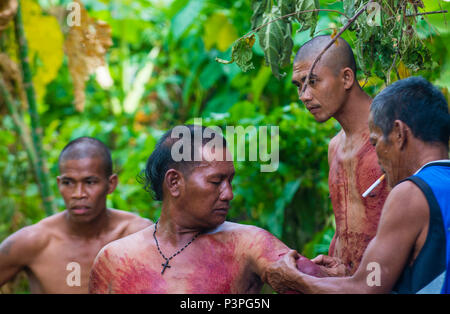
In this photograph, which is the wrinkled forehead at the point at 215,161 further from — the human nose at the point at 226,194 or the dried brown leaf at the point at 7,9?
the dried brown leaf at the point at 7,9

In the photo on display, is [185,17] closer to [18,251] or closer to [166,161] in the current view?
[18,251]

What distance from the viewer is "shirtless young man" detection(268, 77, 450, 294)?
1768 mm

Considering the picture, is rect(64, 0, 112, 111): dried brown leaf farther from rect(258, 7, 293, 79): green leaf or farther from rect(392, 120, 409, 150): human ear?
rect(392, 120, 409, 150): human ear

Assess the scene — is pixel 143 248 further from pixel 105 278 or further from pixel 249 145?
pixel 249 145

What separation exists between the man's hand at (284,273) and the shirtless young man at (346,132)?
417mm

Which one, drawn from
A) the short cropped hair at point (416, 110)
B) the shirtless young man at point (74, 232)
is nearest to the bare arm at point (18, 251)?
the shirtless young man at point (74, 232)

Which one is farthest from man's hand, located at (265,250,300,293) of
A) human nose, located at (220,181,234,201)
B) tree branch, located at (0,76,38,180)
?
tree branch, located at (0,76,38,180)

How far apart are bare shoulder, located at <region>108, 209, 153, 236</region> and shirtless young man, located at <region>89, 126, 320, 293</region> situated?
113 cm

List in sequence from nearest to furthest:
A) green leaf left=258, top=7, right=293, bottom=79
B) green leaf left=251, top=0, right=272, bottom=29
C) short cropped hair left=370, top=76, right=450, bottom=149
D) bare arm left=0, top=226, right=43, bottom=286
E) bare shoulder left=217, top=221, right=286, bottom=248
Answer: short cropped hair left=370, top=76, right=450, bottom=149, bare shoulder left=217, top=221, right=286, bottom=248, green leaf left=258, top=7, right=293, bottom=79, green leaf left=251, top=0, right=272, bottom=29, bare arm left=0, top=226, right=43, bottom=286

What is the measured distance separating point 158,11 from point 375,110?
7.24 metres

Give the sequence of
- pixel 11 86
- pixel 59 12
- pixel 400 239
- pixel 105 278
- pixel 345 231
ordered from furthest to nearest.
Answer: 1. pixel 59 12
2. pixel 11 86
3. pixel 345 231
4. pixel 105 278
5. pixel 400 239
